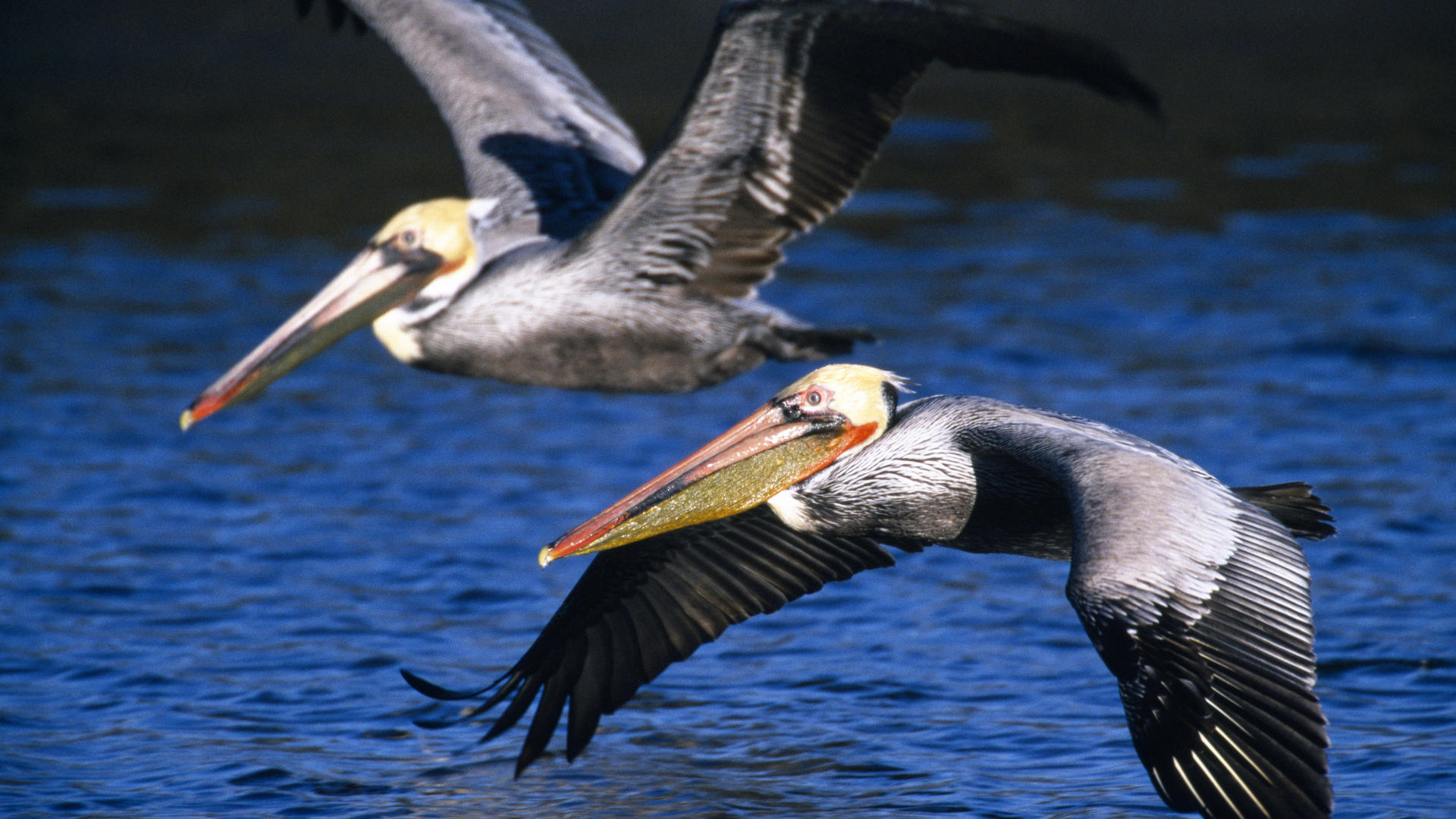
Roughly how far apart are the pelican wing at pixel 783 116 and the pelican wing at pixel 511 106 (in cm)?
70

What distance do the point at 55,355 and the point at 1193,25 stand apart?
31.6ft


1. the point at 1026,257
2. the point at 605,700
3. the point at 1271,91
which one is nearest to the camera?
the point at 605,700

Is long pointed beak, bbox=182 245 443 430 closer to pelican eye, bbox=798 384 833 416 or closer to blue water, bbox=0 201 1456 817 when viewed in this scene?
blue water, bbox=0 201 1456 817

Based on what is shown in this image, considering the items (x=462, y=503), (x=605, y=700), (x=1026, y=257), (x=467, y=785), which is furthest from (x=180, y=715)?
(x=1026, y=257)

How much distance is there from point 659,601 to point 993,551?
3.14 ft

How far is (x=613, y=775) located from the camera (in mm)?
5492

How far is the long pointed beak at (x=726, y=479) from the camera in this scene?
192 inches

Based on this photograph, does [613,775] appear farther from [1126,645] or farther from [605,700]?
[1126,645]

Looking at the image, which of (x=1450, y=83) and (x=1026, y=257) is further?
(x=1450, y=83)

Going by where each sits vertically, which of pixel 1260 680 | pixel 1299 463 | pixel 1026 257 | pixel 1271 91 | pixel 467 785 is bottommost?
pixel 467 785

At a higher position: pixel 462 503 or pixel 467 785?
pixel 462 503

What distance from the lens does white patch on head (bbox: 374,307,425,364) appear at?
22.7 feet

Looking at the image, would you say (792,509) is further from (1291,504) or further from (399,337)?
(399,337)

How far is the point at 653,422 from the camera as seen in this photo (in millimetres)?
9414
